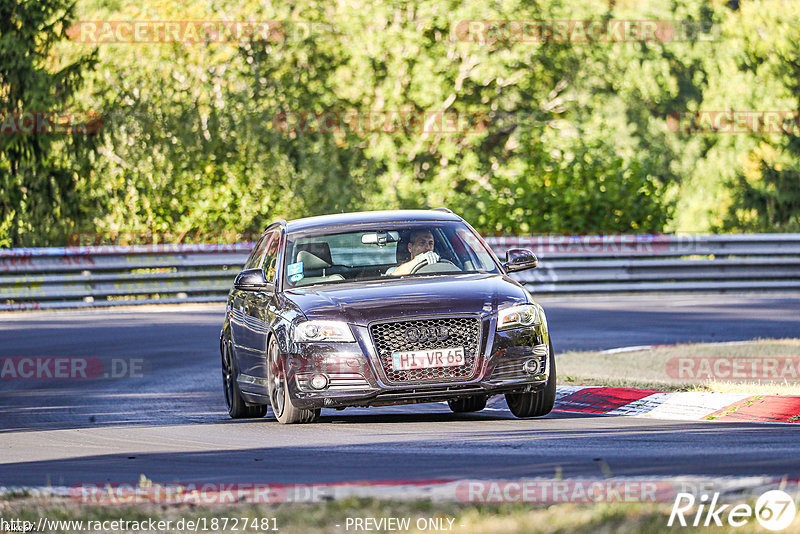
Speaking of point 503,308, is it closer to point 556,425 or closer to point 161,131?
point 556,425

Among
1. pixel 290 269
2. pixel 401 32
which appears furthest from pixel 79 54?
pixel 290 269

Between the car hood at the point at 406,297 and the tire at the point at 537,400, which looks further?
the tire at the point at 537,400

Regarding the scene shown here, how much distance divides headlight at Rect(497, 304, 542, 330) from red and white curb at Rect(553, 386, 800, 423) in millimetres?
1173

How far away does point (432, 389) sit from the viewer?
392 inches

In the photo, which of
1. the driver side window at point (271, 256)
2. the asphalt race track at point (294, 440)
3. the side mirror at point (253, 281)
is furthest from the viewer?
the driver side window at point (271, 256)

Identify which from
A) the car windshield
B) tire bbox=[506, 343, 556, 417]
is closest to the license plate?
tire bbox=[506, 343, 556, 417]

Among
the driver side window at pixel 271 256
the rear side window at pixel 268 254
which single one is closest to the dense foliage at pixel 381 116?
the rear side window at pixel 268 254

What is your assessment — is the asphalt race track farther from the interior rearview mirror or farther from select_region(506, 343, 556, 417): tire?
the interior rearview mirror

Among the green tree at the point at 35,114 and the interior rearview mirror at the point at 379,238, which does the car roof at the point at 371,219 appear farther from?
the green tree at the point at 35,114

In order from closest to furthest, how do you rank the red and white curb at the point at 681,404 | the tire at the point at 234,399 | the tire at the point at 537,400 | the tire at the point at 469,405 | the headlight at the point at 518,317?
1. the headlight at the point at 518,317
2. the red and white curb at the point at 681,404
3. the tire at the point at 537,400
4. the tire at the point at 469,405
5. the tire at the point at 234,399

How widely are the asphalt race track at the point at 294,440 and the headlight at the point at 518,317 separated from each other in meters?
0.68

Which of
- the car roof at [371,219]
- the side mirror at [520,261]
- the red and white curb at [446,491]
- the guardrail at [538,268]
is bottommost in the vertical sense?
the guardrail at [538,268]

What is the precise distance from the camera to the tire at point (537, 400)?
10477 millimetres

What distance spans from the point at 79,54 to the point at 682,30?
3131 cm
